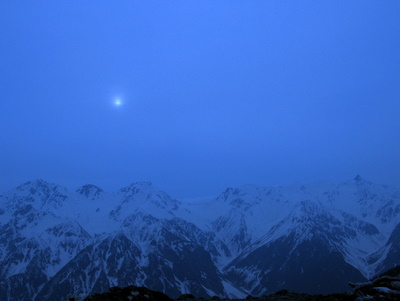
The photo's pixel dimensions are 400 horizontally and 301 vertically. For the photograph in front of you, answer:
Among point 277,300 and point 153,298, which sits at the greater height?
point 153,298

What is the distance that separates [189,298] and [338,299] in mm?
14990

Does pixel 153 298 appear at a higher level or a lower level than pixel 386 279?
higher

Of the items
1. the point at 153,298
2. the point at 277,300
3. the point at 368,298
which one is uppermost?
the point at 153,298

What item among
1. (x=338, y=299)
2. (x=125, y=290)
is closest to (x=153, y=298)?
(x=125, y=290)

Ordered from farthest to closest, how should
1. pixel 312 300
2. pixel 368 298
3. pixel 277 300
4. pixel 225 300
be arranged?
pixel 225 300
pixel 277 300
pixel 312 300
pixel 368 298

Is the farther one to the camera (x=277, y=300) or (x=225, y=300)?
(x=225, y=300)

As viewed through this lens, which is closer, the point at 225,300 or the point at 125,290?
the point at 125,290

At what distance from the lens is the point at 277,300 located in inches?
1243

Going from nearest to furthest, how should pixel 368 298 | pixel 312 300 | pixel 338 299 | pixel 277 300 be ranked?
pixel 368 298 < pixel 338 299 < pixel 312 300 < pixel 277 300

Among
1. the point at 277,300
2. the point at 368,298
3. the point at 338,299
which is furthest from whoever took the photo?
the point at 277,300

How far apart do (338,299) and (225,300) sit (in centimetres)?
1221

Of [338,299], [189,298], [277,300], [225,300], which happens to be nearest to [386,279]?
[338,299]

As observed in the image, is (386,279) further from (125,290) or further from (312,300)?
(125,290)

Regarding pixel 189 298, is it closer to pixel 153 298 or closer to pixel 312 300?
pixel 153 298
